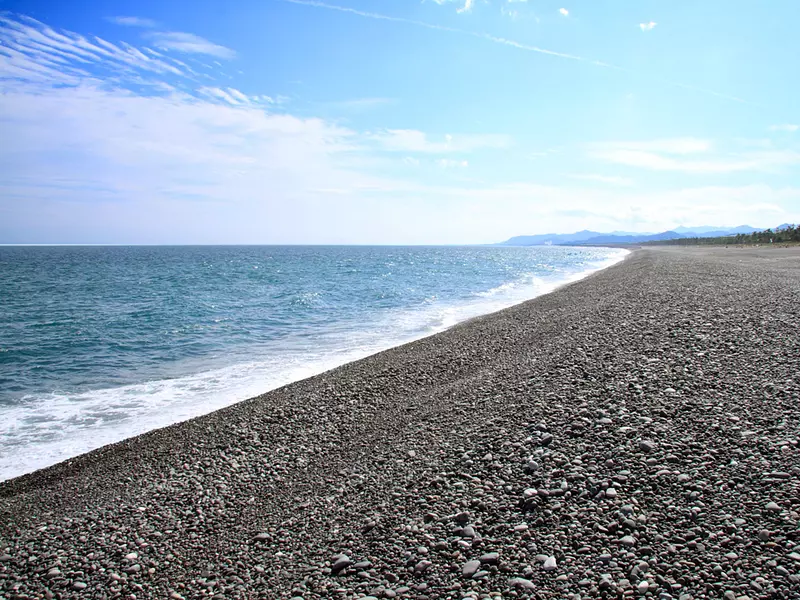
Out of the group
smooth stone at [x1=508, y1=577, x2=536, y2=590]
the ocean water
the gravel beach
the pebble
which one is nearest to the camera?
smooth stone at [x1=508, y1=577, x2=536, y2=590]

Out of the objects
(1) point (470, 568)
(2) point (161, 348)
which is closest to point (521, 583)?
(1) point (470, 568)

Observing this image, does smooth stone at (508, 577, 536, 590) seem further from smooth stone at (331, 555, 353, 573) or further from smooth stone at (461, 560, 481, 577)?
smooth stone at (331, 555, 353, 573)

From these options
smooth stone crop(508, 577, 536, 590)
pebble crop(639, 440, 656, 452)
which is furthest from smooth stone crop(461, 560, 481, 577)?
pebble crop(639, 440, 656, 452)

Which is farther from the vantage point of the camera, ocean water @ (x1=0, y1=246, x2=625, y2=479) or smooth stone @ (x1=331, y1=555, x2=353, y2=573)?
ocean water @ (x1=0, y1=246, x2=625, y2=479)

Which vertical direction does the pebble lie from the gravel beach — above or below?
above

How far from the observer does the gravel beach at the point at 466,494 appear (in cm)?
453

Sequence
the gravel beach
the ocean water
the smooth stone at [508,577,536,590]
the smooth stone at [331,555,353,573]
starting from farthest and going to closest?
the ocean water → the smooth stone at [331,555,353,573] → the gravel beach → the smooth stone at [508,577,536,590]

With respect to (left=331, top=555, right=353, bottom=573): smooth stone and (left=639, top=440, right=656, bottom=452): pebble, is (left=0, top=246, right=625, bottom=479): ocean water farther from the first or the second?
(left=639, top=440, right=656, bottom=452): pebble

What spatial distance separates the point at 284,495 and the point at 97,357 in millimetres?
15195

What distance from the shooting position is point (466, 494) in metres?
5.91

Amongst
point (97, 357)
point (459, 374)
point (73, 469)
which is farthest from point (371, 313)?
point (73, 469)

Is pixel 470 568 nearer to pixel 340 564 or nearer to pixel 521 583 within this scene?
pixel 521 583

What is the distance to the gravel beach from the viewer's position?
4.53 metres

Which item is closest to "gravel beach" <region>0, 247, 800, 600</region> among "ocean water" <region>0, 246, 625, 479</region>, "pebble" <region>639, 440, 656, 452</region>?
"pebble" <region>639, 440, 656, 452</region>
